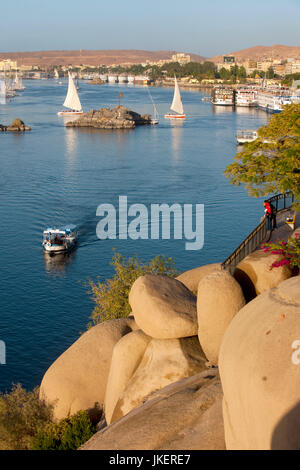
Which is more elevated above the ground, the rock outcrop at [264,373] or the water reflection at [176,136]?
the rock outcrop at [264,373]

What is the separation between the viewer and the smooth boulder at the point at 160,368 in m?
9.52

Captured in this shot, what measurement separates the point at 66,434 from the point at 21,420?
57.2 inches

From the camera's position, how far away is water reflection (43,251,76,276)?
33188 mm

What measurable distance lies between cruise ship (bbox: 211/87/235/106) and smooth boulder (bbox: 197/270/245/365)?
124886 millimetres

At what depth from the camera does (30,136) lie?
273ft

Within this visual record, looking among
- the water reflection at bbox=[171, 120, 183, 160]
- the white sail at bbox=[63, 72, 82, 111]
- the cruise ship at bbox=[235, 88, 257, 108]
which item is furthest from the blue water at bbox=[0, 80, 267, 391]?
the cruise ship at bbox=[235, 88, 257, 108]

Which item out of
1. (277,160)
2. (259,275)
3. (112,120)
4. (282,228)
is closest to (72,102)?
(112,120)

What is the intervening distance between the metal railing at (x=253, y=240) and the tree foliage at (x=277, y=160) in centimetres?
146

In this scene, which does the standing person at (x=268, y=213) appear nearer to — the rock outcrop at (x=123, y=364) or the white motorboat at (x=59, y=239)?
the rock outcrop at (x=123, y=364)

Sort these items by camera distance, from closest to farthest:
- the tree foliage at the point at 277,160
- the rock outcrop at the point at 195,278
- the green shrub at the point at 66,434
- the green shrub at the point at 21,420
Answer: the green shrub at the point at 66,434 → the tree foliage at the point at 277,160 → the green shrub at the point at 21,420 → the rock outcrop at the point at 195,278

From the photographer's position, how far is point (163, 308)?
1031 centimetres

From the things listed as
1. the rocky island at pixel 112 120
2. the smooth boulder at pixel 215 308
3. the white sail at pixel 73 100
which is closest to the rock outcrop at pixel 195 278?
the smooth boulder at pixel 215 308

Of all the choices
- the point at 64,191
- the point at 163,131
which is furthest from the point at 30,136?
the point at 64,191

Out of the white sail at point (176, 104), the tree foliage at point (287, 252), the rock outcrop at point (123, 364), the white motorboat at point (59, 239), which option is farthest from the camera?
the white sail at point (176, 104)
